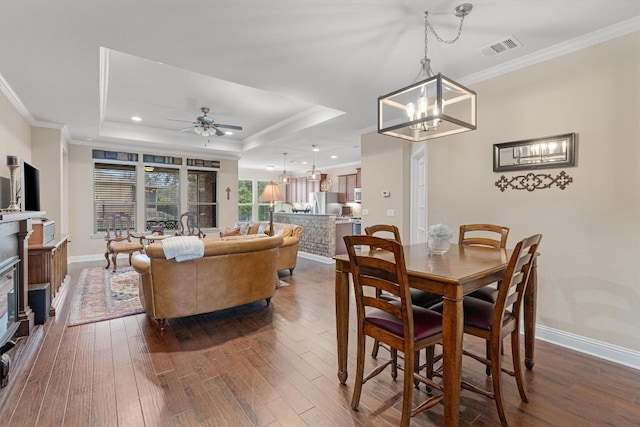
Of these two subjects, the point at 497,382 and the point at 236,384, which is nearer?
the point at 497,382

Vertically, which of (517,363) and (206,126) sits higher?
(206,126)

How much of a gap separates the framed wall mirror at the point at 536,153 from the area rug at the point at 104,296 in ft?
14.1

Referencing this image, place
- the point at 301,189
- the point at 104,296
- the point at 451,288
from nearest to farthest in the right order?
the point at 451,288, the point at 104,296, the point at 301,189

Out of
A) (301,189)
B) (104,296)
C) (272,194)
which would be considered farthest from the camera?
(301,189)

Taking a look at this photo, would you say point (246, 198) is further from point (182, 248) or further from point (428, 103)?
point (428, 103)

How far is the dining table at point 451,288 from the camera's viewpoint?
154 cm

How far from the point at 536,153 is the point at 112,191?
786 cm

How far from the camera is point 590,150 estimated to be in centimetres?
260

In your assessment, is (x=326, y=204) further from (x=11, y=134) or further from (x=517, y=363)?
(x=517, y=363)

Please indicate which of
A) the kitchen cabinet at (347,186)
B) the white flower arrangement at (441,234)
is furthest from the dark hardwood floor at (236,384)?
the kitchen cabinet at (347,186)

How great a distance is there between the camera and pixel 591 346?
8.54 feet

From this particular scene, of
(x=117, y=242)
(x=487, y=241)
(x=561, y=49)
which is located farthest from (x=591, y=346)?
(x=117, y=242)

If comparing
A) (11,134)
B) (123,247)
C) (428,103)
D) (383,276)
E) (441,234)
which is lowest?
(123,247)

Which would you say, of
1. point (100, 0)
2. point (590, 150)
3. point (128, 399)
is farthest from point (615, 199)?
point (100, 0)
